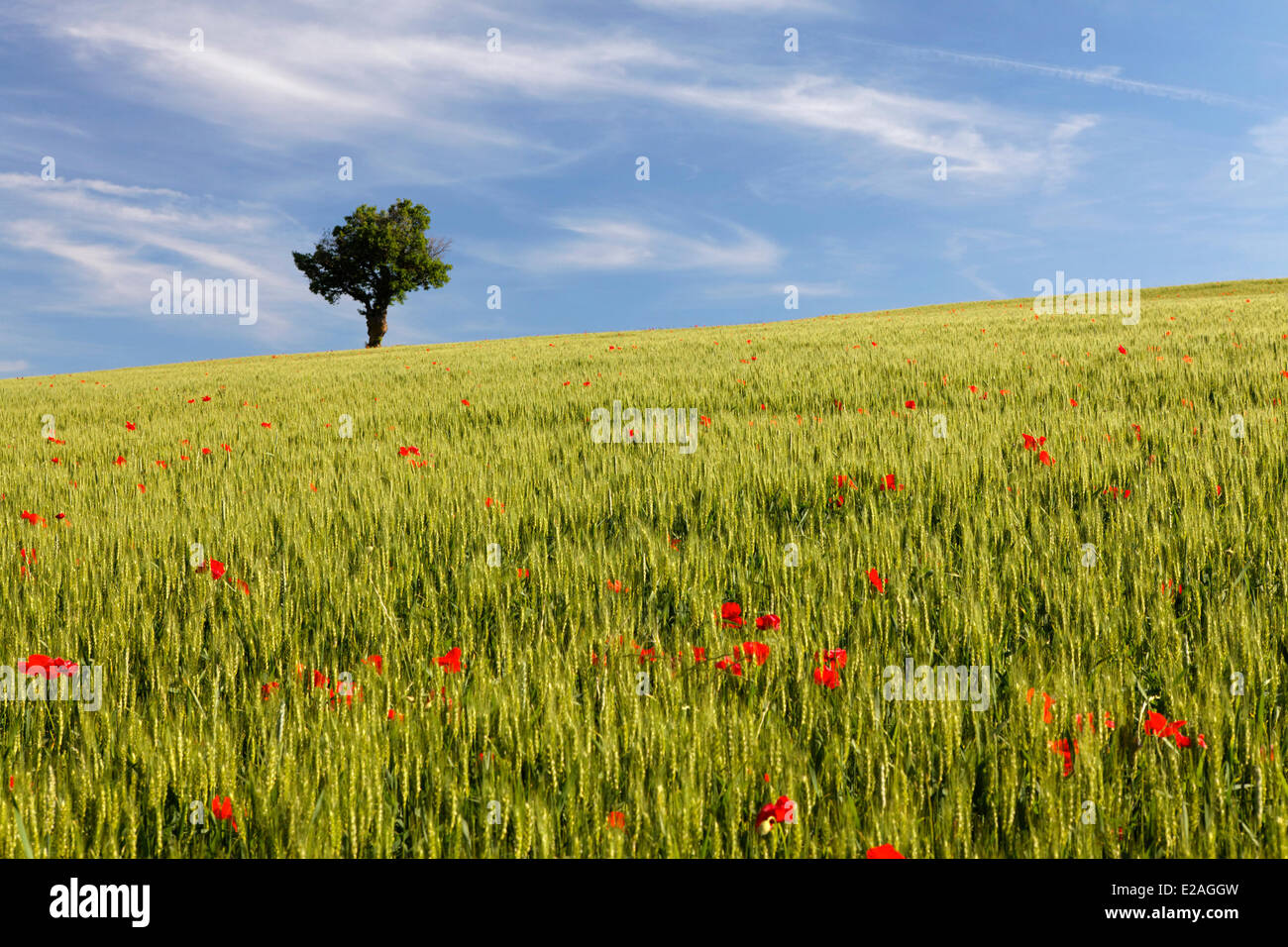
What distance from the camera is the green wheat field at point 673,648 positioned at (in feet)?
5.35

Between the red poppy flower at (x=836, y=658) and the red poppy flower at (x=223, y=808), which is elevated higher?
the red poppy flower at (x=836, y=658)

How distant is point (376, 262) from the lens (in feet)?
172

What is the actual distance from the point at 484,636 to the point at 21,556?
300 centimetres

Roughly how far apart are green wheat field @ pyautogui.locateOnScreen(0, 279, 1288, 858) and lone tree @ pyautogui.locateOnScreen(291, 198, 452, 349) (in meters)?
50.7

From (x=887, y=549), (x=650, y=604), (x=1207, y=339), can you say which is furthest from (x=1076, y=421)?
(x=1207, y=339)

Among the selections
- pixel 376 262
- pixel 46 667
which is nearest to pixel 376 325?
pixel 376 262

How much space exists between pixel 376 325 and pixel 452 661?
56527 millimetres

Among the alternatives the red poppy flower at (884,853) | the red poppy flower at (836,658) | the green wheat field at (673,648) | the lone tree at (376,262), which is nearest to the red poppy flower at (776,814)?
the green wheat field at (673,648)

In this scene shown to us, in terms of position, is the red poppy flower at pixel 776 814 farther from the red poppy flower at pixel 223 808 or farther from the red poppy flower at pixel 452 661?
the red poppy flower at pixel 223 808

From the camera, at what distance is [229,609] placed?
2.92 metres

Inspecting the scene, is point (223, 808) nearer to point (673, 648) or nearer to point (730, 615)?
point (673, 648)

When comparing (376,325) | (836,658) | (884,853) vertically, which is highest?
(376,325)
